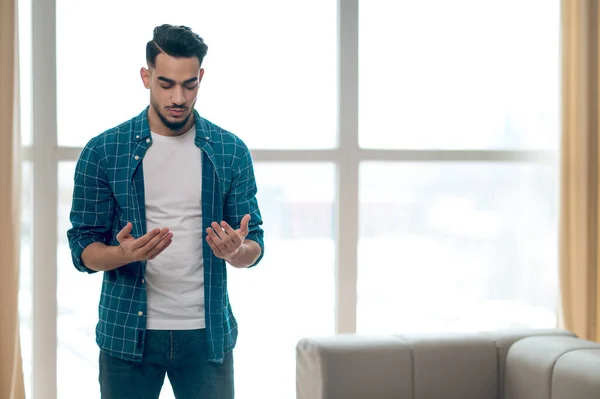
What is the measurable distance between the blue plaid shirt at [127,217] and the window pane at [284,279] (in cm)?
129

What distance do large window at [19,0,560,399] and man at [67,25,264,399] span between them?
1.23 metres

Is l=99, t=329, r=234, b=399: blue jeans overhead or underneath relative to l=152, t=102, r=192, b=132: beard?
underneath

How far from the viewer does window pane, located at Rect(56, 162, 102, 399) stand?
319 centimetres

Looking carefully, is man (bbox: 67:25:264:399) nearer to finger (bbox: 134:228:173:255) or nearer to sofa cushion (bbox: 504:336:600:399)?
finger (bbox: 134:228:173:255)

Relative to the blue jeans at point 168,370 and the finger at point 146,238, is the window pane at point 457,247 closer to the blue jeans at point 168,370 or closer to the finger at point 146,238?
the blue jeans at point 168,370

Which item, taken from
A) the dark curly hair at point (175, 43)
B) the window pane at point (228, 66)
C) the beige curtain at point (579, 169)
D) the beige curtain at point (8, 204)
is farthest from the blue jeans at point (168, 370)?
the beige curtain at point (579, 169)

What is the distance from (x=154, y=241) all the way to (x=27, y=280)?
161 cm

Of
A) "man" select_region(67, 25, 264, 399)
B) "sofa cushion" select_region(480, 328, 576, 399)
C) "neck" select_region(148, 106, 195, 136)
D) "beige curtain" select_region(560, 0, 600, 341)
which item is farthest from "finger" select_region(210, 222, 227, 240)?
"beige curtain" select_region(560, 0, 600, 341)

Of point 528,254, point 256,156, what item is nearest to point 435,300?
point 528,254

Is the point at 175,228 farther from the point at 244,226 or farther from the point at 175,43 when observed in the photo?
the point at 175,43

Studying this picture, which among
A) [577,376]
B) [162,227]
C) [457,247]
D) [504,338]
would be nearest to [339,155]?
[457,247]

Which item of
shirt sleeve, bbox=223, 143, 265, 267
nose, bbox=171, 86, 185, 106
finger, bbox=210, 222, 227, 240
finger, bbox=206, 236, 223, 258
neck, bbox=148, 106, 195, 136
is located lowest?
finger, bbox=206, 236, 223, 258

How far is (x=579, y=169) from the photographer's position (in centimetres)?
337

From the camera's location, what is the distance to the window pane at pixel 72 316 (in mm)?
3186
